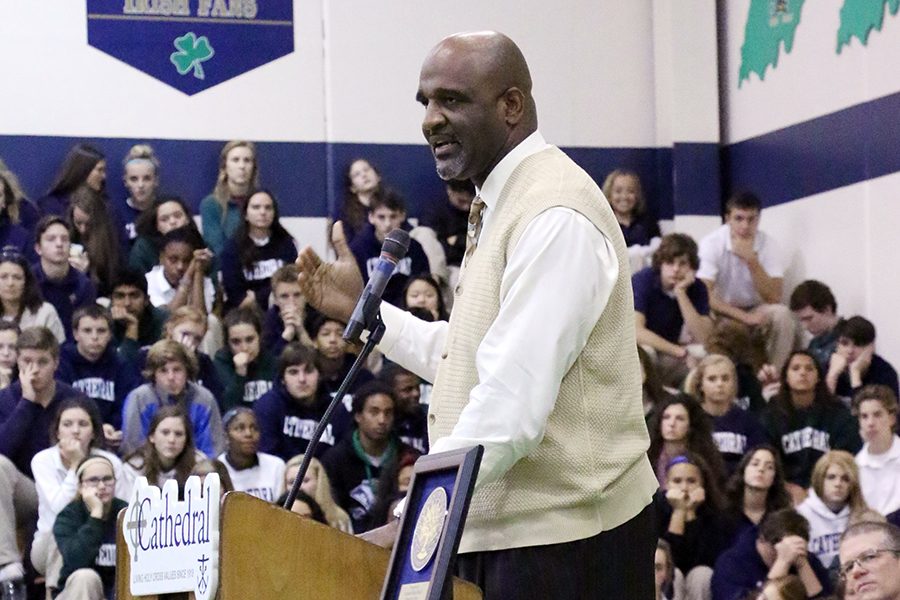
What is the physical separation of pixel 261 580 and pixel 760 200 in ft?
25.9

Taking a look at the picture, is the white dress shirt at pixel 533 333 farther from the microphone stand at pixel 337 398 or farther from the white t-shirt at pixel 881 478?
the white t-shirt at pixel 881 478

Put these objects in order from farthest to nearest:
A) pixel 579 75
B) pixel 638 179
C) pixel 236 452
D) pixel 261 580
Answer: pixel 579 75 → pixel 638 179 → pixel 236 452 → pixel 261 580

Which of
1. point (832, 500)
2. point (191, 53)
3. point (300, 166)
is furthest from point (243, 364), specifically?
point (832, 500)

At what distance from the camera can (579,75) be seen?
10.6 meters

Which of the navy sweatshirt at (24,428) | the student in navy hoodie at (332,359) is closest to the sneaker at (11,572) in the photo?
the navy sweatshirt at (24,428)

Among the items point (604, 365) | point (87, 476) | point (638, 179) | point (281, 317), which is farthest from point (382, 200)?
point (604, 365)

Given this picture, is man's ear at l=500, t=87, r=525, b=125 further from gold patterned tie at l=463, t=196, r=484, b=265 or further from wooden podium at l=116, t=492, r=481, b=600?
wooden podium at l=116, t=492, r=481, b=600

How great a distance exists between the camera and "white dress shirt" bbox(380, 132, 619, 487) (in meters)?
2.58

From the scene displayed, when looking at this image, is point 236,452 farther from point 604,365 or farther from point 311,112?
point 604,365

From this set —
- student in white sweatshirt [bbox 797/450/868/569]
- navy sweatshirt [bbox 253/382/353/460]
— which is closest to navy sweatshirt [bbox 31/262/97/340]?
navy sweatshirt [bbox 253/382/353/460]

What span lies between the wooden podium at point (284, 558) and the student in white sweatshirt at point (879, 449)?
5.32m

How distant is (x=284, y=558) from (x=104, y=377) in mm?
5759

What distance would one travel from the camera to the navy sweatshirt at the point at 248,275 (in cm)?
900

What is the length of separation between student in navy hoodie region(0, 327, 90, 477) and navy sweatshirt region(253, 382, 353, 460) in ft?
3.00
